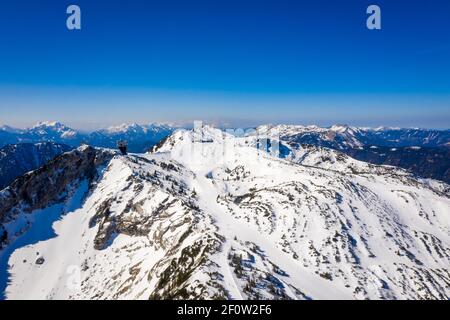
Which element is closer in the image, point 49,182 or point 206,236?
point 206,236

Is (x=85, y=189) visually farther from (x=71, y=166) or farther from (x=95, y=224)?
(x=95, y=224)

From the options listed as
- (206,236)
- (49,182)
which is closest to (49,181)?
(49,182)

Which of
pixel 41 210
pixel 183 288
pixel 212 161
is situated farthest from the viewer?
pixel 212 161

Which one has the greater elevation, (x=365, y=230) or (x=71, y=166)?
(x=71, y=166)

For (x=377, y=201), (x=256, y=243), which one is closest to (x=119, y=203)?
(x=256, y=243)

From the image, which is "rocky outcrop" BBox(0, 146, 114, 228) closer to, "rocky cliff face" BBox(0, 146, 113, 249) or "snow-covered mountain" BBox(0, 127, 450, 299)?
"rocky cliff face" BBox(0, 146, 113, 249)

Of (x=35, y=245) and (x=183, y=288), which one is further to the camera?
(x=35, y=245)

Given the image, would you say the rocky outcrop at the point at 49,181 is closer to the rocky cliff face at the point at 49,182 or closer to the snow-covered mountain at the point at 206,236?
the rocky cliff face at the point at 49,182

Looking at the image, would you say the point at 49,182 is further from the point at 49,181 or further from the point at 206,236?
the point at 206,236

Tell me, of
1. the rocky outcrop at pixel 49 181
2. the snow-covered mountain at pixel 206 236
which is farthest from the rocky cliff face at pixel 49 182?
the snow-covered mountain at pixel 206 236
